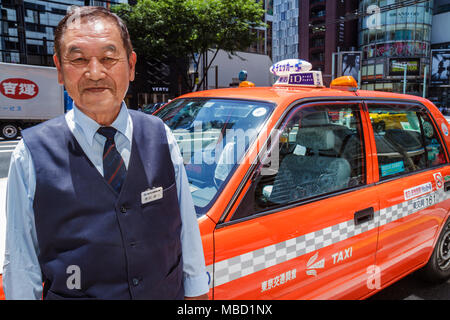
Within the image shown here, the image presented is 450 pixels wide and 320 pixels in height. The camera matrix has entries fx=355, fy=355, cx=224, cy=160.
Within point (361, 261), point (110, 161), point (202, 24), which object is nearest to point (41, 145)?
point (110, 161)

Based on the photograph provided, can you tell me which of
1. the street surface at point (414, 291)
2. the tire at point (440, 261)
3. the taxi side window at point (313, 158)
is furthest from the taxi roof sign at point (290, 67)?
the street surface at point (414, 291)

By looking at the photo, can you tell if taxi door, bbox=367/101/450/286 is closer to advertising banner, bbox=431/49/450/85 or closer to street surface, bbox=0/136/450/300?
street surface, bbox=0/136/450/300

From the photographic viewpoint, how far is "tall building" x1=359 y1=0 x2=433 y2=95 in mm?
46594

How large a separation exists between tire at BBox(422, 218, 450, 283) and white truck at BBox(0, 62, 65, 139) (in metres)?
15.3

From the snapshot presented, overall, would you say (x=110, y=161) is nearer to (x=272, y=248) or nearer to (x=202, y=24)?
(x=272, y=248)

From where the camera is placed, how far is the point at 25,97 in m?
14.8

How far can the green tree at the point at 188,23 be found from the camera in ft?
60.0

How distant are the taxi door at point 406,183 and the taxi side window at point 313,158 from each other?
168mm

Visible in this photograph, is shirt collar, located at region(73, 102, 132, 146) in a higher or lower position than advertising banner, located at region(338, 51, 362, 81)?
lower

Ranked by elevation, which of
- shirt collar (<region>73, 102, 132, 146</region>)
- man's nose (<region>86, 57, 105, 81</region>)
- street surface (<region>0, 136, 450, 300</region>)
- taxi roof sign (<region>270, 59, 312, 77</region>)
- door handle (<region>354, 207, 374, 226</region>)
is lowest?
street surface (<region>0, 136, 450, 300</region>)

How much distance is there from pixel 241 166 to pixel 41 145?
102cm

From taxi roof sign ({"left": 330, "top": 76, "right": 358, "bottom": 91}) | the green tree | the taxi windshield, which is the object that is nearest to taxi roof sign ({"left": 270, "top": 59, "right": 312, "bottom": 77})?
taxi roof sign ({"left": 330, "top": 76, "right": 358, "bottom": 91})

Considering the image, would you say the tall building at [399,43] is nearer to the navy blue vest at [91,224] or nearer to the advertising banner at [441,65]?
the advertising banner at [441,65]

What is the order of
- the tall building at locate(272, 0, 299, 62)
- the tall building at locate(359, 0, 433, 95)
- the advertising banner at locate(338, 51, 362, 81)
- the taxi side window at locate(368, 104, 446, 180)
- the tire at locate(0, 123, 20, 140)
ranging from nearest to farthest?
the taxi side window at locate(368, 104, 446, 180) < the tire at locate(0, 123, 20, 140) < the tall building at locate(359, 0, 433, 95) < the advertising banner at locate(338, 51, 362, 81) < the tall building at locate(272, 0, 299, 62)
